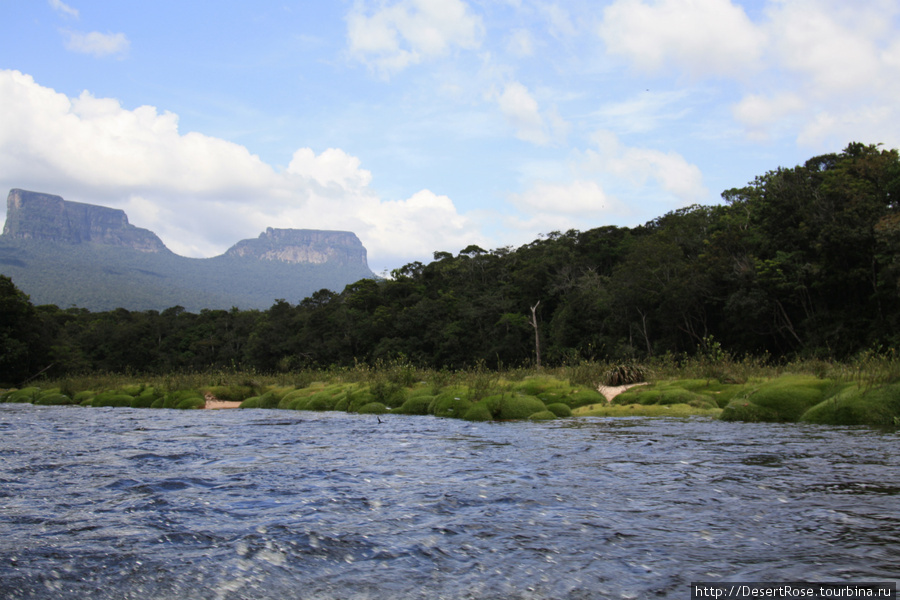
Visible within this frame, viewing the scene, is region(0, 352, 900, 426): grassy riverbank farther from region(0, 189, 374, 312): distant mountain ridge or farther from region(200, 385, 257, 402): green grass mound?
region(0, 189, 374, 312): distant mountain ridge

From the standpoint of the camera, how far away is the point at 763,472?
6.92 metres

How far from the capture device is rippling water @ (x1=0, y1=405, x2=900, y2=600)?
3.99 m

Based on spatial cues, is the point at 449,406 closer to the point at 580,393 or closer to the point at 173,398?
the point at 580,393

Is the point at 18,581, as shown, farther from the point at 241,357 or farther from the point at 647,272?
the point at 241,357

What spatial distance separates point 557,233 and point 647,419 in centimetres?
4988

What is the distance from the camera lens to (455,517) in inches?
217

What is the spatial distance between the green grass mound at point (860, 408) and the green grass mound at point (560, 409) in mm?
5403

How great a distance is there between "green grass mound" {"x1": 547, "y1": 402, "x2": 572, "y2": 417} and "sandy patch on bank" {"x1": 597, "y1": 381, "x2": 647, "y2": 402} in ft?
7.99

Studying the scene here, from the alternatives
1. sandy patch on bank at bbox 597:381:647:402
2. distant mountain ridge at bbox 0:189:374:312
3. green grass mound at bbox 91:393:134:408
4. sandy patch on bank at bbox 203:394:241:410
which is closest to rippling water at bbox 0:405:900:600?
sandy patch on bank at bbox 597:381:647:402

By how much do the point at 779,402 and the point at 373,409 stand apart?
11.5 meters

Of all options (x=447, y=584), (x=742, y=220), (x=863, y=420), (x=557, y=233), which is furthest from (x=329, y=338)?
(x=447, y=584)

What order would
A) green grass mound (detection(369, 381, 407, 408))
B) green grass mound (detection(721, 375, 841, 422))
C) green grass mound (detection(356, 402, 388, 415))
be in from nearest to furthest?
1. green grass mound (detection(721, 375, 841, 422))
2. green grass mound (detection(356, 402, 388, 415))
3. green grass mound (detection(369, 381, 407, 408))

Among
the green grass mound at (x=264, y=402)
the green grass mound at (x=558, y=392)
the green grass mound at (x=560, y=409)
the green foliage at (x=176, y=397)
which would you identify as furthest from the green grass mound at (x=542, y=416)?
the green foliage at (x=176, y=397)

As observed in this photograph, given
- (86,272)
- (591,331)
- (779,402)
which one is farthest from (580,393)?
(86,272)
